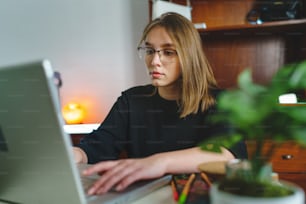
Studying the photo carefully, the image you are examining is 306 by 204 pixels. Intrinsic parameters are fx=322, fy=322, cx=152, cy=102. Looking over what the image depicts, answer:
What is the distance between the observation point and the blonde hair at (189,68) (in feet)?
3.50

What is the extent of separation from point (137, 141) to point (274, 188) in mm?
852

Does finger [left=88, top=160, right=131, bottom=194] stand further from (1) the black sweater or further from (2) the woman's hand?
(1) the black sweater

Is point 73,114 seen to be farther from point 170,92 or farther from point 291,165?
point 291,165

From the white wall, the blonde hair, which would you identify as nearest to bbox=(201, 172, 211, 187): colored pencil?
the blonde hair

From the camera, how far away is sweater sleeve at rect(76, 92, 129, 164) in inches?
42.1

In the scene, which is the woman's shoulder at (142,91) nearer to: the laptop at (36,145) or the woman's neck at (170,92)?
the woman's neck at (170,92)

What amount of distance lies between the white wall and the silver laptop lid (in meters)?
1.63

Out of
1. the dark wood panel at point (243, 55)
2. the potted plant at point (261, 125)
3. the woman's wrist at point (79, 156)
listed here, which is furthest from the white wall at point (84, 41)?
the potted plant at point (261, 125)

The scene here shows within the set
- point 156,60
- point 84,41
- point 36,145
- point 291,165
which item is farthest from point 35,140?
point 84,41

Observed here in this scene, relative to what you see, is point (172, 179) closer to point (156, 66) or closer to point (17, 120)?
point (17, 120)

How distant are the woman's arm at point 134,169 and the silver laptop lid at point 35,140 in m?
0.11

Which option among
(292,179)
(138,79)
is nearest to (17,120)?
(292,179)

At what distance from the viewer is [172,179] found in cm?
64

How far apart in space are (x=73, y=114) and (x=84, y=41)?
52cm
